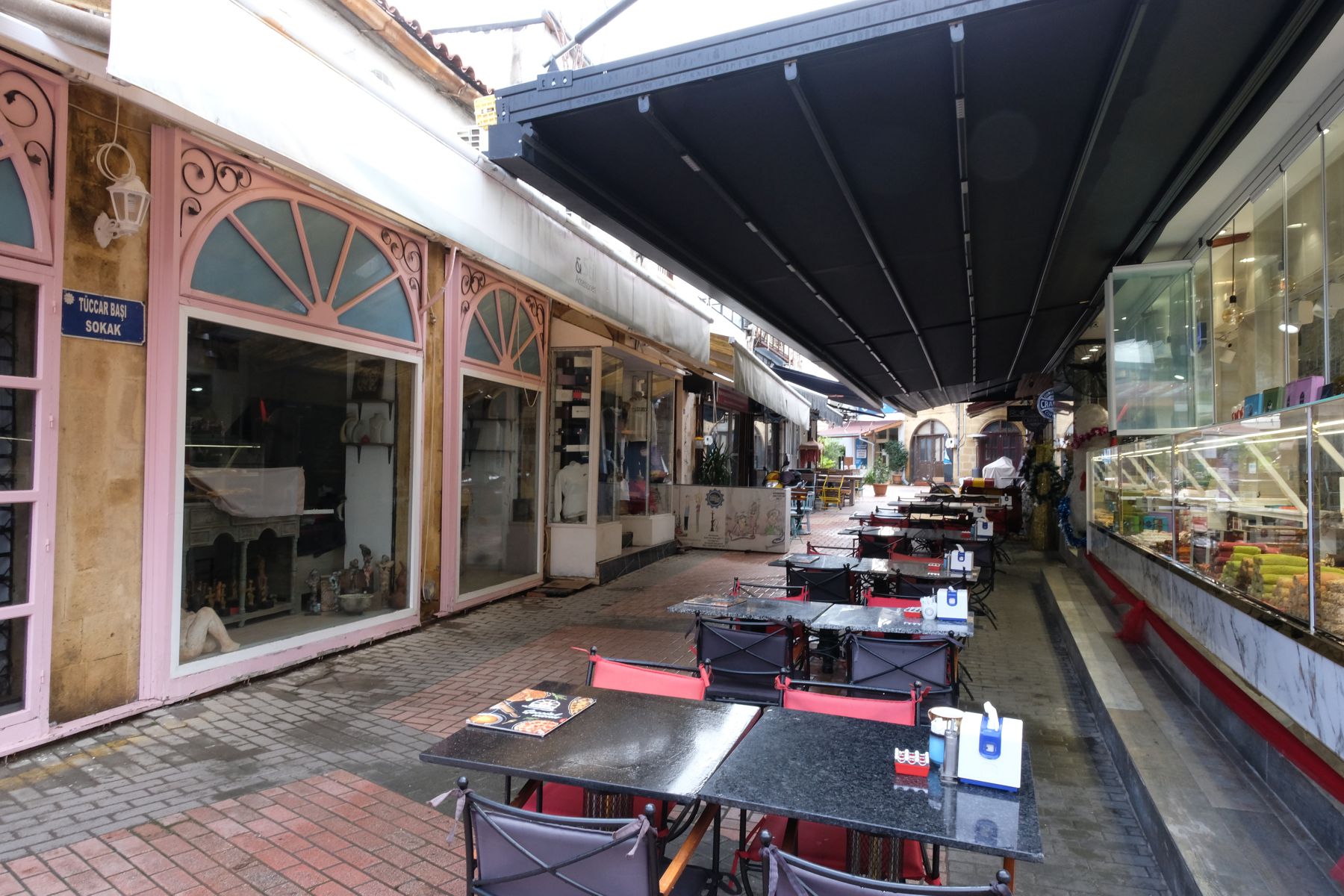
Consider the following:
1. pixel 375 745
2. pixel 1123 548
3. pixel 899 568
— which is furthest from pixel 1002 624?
pixel 375 745

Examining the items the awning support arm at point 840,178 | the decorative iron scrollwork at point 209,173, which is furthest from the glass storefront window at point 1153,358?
the decorative iron scrollwork at point 209,173

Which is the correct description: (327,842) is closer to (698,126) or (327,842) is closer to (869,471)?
(698,126)

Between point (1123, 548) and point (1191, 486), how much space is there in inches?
101

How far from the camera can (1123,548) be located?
7.31 meters

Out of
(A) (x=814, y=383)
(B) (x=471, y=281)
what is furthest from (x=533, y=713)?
(A) (x=814, y=383)

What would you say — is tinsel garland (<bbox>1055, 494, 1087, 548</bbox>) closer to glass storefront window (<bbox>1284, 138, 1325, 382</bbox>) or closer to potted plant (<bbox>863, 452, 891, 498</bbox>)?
glass storefront window (<bbox>1284, 138, 1325, 382</bbox>)

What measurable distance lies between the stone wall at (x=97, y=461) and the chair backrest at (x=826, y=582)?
469 centimetres

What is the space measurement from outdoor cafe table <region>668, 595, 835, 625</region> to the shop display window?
474 cm

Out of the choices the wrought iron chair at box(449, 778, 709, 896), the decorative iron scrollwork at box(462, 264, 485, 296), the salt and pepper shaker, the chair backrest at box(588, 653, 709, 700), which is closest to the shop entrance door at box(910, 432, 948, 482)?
the decorative iron scrollwork at box(462, 264, 485, 296)

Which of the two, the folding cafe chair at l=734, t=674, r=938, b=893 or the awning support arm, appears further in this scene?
the awning support arm

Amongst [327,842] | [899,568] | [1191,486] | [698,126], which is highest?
[698,126]

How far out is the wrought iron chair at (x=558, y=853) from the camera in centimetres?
186

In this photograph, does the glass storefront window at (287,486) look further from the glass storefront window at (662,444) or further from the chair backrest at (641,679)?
the glass storefront window at (662,444)

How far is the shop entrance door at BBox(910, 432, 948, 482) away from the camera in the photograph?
4172 cm
